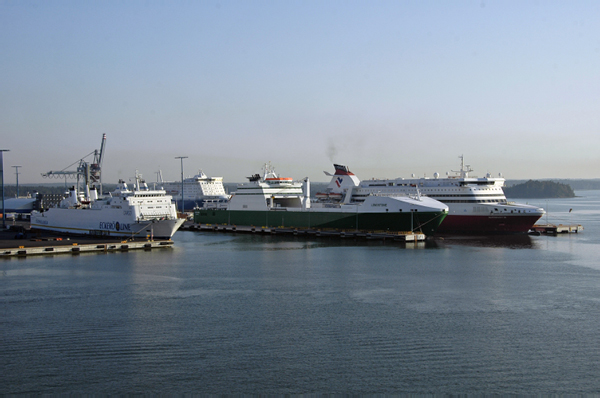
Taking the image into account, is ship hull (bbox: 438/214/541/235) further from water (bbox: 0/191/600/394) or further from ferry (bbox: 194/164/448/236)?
water (bbox: 0/191/600/394)

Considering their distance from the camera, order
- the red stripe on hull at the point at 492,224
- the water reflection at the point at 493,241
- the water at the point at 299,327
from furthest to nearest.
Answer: the red stripe on hull at the point at 492,224
the water reflection at the point at 493,241
the water at the point at 299,327

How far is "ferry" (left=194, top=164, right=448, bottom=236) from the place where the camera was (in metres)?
38.4

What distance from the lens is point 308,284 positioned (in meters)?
21.4

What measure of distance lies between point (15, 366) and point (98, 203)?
2779 cm

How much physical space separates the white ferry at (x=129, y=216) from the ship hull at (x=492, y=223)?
828 inches

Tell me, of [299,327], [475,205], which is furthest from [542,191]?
[299,327]

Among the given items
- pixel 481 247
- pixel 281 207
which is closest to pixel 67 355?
pixel 481 247

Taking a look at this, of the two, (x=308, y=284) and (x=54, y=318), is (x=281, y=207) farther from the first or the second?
(x=54, y=318)

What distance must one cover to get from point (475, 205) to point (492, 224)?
6.09ft

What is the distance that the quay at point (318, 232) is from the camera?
3691 cm

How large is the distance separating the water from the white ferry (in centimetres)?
799

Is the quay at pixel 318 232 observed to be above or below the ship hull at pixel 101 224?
below

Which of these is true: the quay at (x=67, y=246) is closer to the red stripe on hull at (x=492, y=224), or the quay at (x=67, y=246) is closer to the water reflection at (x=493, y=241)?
the water reflection at (x=493, y=241)

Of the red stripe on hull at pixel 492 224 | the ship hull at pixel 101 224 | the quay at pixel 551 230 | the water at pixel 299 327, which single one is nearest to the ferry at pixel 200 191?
the ship hull at pixel 101 224
